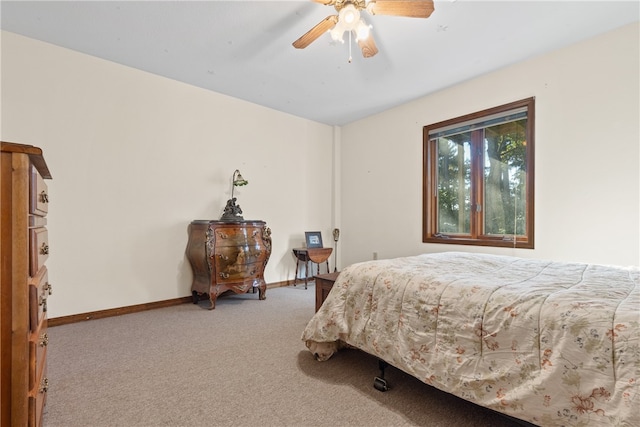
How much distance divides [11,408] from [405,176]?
12.4ft

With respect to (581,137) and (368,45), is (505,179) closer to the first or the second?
(581,137)

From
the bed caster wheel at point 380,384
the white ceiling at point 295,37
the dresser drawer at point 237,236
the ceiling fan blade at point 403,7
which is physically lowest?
the bed caster wheel at point 380,384

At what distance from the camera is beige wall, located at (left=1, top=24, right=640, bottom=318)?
2.45m

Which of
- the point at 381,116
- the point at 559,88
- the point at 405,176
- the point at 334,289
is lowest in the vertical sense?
the point at 334,289

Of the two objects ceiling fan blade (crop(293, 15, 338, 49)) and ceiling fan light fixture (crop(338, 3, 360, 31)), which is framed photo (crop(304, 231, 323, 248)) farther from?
ceiling fan light fixture (crop(338, 3, 360, 31))

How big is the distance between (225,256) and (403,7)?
2.66 metres

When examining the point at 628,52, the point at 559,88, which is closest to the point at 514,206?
the point at 559,88

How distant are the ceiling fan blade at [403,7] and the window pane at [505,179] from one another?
1.81 meters

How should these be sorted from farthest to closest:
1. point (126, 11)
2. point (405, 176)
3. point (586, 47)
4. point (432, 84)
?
point (405, 176)
point (432, 84)
point (586, 47)
point (126, 11)

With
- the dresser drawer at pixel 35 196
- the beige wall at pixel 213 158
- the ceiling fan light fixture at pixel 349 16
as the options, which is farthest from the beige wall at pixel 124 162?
the ceiling fan light fixture at pixel 349 16

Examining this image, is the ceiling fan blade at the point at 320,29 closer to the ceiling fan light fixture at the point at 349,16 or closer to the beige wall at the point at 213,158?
the ceiling fan light fixture at the point at 349,16

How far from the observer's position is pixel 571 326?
3.34 feet

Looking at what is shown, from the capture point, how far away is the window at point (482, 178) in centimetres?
293

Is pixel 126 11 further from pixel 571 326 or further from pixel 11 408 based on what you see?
pixel 571 326
